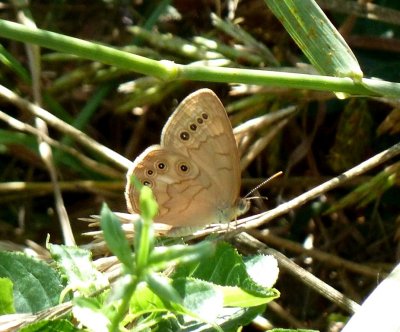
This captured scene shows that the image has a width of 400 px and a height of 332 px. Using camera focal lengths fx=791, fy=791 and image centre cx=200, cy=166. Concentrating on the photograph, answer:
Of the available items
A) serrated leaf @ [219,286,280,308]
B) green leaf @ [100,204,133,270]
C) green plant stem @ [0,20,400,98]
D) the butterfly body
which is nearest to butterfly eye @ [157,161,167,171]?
the butterfly body

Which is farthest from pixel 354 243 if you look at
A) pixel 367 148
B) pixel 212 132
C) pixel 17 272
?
pixel 17 272

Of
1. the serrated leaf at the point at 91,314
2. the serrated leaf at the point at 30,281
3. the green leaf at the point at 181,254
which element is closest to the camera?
the green leaf at the point at 181,254

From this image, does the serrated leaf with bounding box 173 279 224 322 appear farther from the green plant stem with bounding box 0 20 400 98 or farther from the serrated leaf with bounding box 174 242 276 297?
the green plant stem with bounding box 0 20 400 98

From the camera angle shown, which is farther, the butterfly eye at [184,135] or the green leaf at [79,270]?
the butterfly eye at [184,135]

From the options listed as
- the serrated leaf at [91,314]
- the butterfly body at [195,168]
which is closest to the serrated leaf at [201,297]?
the serrated leaf at [91,314]

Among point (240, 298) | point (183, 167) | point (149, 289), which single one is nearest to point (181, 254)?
point (149, 289)

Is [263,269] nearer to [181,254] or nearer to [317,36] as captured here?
[317,36]

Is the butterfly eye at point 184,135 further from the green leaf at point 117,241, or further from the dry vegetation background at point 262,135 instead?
the green leaf at point 117,241
